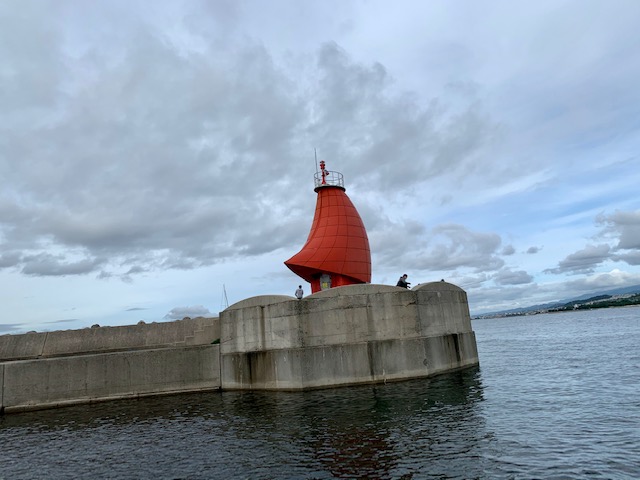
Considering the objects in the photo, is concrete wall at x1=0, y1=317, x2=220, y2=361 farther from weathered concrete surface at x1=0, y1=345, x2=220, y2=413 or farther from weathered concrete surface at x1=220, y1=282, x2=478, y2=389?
weathered concrete surface at x1=220, y1=282, x2=478, y2=389

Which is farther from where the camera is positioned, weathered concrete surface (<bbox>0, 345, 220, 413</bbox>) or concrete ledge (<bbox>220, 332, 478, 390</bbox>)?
weathered concrete surface (<bbox>0, 345, 220, 413</bbox>)

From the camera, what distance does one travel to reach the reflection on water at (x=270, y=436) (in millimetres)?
8992

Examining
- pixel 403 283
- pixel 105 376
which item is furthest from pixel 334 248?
pixel 105 376

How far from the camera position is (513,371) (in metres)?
20.7

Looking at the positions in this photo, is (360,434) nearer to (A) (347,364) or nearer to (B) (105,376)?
(A) (347,364)

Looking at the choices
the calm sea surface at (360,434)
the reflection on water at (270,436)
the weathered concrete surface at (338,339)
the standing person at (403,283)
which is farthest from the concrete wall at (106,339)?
the standing person at (403,283)

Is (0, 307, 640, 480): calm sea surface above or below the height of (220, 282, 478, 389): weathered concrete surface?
below

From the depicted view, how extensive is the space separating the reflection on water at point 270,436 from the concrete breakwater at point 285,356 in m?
1.14

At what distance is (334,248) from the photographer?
2450 cm

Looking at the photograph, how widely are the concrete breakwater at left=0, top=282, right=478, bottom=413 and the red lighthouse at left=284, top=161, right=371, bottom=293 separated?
4842 mm

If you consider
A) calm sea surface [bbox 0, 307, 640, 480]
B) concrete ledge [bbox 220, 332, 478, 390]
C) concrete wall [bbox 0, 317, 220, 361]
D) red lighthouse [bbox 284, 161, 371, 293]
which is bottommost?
calm sea surface [bbox 0, 307, 640, 480]

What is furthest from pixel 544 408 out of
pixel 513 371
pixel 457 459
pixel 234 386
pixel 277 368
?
pixel 234 386

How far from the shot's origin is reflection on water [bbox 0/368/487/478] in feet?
29.5

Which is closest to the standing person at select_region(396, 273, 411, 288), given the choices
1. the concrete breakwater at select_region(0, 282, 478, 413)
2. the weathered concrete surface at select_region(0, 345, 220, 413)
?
the concrete breakwater at select_region(0, 282, 478, 413)
